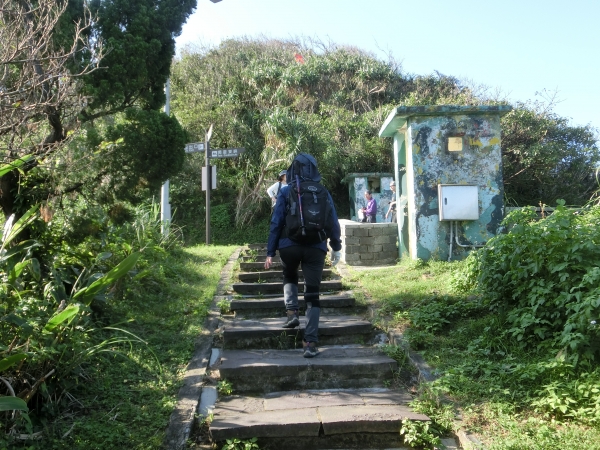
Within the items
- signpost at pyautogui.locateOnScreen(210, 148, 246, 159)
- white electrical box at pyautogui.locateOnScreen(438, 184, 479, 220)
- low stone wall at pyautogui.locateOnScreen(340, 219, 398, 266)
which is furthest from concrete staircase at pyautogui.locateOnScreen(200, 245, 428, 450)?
signpost at pyautogui.locateOnScreen(210, 148, 246, 159)

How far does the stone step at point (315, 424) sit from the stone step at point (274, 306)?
7.91 ft

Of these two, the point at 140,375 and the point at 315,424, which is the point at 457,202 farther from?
the point at 140,375

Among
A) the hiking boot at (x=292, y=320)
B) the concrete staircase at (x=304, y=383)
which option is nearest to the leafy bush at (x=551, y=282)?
the concrete staircase at (x=304, y=383)

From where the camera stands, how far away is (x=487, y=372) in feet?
14.2

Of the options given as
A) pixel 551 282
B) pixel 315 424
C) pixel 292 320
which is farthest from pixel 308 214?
pixel 551 282

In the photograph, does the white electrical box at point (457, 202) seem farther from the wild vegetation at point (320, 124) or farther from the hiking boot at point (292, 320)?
the wild vegetation at point (320, 124)

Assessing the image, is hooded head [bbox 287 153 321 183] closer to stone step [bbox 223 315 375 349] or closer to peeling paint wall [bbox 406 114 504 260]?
stone step [bbox 223 315 375 349]

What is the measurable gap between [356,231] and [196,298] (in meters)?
3.20

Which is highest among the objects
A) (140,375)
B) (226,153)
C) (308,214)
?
(226,153)

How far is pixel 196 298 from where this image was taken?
7332 millimetres

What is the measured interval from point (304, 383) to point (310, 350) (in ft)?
1.28

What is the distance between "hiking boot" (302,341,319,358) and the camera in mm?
5023

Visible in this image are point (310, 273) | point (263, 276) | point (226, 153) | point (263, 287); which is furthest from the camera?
point (226, 153)

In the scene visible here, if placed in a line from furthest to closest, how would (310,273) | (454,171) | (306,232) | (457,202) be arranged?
(454,171) → (457,202) → (310,273) → (306,232)
